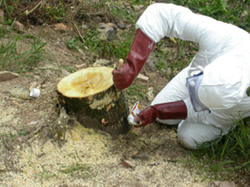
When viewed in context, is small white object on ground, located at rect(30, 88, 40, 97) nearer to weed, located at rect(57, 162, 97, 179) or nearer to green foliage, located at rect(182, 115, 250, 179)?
weed, located at rect(57, 162, 97, 179)

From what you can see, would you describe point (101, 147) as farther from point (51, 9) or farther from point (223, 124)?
point (51, 9)

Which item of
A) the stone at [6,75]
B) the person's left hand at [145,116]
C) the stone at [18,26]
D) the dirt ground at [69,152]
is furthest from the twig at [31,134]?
the stone at [18,26]

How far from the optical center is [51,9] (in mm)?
3555

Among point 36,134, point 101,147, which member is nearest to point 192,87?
point 101,147

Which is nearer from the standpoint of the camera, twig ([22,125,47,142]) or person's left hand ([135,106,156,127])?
twig ([22,125,47,142])

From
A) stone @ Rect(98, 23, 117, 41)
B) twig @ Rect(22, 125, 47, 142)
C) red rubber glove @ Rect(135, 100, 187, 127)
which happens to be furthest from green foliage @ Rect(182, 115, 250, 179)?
stone @ Rect(98, 23, 117, 41)

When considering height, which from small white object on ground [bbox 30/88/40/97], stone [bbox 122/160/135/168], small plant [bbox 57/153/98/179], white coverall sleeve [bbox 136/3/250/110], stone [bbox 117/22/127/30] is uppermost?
white coverall sleeve [bbox 136/3/250/110]

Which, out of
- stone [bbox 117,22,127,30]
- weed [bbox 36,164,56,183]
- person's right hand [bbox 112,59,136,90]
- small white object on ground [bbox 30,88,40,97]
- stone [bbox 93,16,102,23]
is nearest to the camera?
weed [bbox 36,164,56,183]

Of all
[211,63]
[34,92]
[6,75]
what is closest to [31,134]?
[34,92]

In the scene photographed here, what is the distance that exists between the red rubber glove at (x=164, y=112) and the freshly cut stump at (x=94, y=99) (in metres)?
0.19

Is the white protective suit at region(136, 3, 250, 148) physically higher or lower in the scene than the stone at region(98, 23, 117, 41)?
higher

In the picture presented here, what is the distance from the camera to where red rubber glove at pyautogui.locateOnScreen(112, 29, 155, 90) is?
2.00m

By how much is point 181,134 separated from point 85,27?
6.89ft

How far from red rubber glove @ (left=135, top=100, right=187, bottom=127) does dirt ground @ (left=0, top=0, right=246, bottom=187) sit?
0.24m
